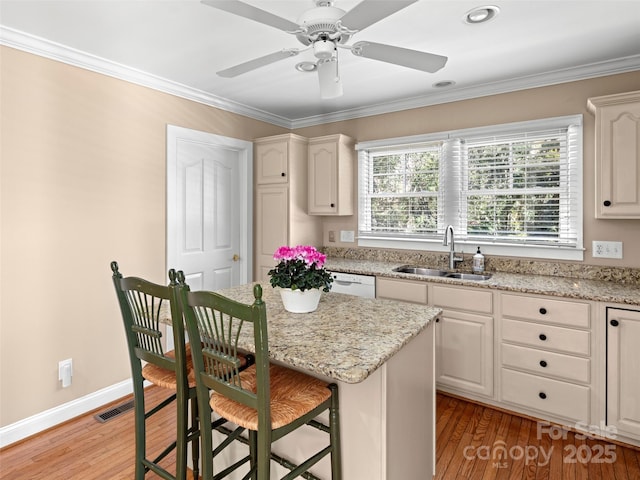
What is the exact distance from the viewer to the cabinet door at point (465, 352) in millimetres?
2725

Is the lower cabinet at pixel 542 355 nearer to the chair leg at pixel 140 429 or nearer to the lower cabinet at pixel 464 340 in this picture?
the lower cabinet at pixel 464 340

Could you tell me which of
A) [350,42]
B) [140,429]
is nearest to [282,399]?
[140,429]

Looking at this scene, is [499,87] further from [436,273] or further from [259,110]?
[259,110]

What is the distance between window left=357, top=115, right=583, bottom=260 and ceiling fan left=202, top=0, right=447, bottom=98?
5.40 ft

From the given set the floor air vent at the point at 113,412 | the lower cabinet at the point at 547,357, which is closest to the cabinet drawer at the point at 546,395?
the lower cabinet at the point at 547,357

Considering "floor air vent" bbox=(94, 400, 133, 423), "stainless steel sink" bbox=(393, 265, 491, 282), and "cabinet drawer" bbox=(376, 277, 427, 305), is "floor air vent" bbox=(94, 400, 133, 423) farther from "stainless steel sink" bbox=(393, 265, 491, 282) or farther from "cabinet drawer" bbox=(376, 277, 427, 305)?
"stainless steel sink" bbox=(393, 265, 491, 282)

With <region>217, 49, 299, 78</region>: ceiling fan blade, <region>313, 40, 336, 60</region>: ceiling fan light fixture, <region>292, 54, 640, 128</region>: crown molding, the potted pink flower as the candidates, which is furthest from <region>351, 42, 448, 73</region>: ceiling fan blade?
<region>292, 54, 640, 128</region>: crown molding

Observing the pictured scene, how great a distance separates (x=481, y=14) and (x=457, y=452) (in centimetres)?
253

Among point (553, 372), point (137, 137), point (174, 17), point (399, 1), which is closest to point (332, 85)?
point (399, 1)

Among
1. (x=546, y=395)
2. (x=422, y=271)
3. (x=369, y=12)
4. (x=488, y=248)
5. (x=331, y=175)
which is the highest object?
(x=369, y=12)

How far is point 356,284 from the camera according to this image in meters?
3.32

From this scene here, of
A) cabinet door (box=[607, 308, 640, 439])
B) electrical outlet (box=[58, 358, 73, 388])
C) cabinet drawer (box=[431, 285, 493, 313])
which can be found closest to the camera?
cabinet door (box=[607, 308, 640, 439])

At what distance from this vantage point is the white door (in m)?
3.29

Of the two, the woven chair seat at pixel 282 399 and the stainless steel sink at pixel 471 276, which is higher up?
the stainless steel sink at pixel 471 276
